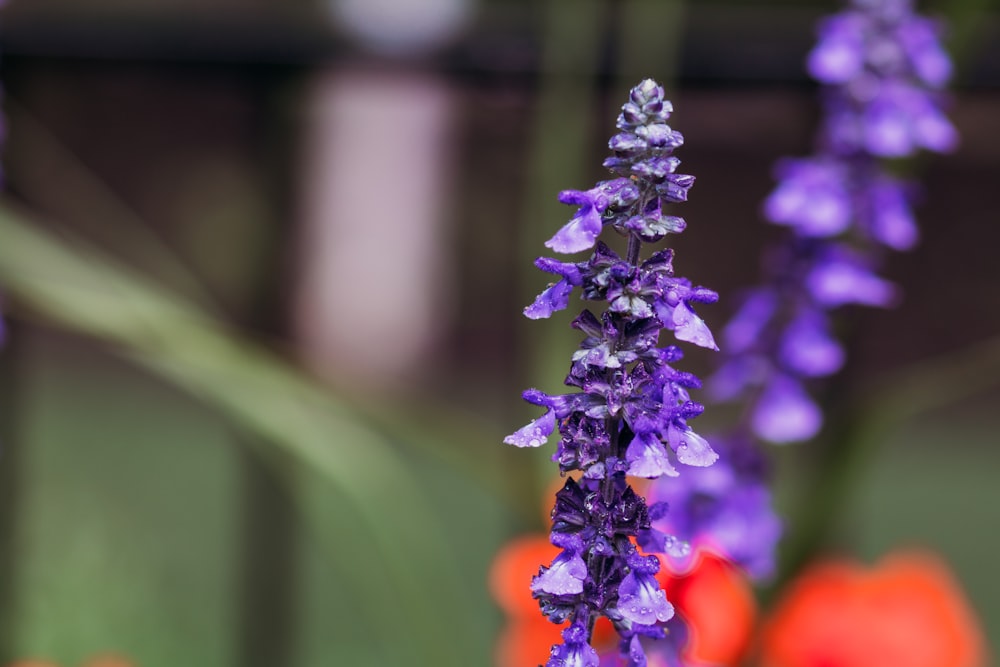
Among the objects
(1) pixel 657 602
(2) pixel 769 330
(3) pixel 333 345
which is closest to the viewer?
(1) pixel 657 602

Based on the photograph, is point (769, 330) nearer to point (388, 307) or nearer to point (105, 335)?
point (105, 335)

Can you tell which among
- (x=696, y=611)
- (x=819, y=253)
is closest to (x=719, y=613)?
(x=696, y=611)

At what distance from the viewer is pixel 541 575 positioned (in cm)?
24

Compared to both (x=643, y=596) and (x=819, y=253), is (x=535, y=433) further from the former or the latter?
(x=819, y=253)

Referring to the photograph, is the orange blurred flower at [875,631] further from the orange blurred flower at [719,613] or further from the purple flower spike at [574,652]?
the purple flower spike at [574,652]

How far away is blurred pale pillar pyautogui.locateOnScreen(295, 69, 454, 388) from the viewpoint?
1.06m

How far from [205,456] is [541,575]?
4.72 feet

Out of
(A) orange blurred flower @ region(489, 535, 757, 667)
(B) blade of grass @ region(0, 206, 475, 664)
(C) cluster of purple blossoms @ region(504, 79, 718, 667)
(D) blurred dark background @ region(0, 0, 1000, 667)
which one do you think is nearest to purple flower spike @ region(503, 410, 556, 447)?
(C) cluster of purple blossoms @ region(504, 79, 718, 667)

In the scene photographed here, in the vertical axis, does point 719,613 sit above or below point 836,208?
below

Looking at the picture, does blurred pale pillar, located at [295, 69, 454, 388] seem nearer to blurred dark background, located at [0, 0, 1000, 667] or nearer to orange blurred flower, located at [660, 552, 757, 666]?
blurred dark background, located at [0, 0, 1000, 667]

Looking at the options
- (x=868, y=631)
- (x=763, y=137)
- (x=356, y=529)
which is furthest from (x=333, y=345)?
(x=868, y=631)

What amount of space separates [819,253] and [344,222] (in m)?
0.74

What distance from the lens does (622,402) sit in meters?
0.24

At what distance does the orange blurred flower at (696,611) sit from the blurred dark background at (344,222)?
19 cm
